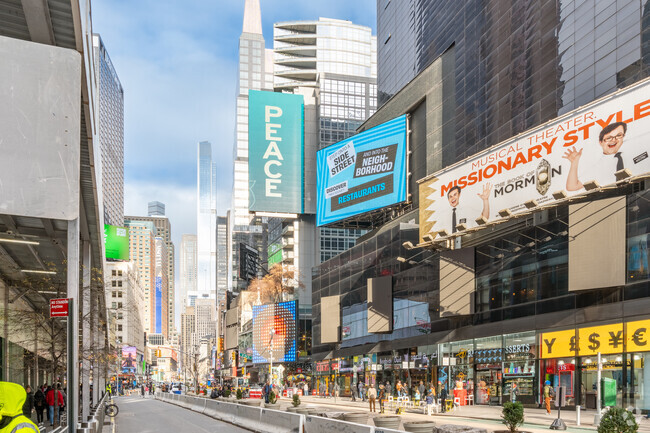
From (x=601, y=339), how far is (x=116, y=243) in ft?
368

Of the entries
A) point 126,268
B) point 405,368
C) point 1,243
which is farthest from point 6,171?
point 126,268

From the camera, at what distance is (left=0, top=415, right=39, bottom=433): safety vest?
5443 mm

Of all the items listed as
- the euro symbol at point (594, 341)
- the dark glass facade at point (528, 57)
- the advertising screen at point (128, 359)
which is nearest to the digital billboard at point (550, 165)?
the dark glass facade at point (528, 57)

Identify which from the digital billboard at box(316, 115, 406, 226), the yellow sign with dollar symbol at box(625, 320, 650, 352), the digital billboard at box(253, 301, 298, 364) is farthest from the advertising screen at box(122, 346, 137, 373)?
the yellow sign with dollar symbol at box(625, 320, 650, 352)

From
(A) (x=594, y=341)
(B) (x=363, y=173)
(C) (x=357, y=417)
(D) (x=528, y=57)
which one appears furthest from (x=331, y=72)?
(C) (x=357, y=417)

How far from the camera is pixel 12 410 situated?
18.4 feet

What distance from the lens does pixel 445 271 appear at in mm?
43156

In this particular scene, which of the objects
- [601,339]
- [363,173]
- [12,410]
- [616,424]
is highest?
[363,173]

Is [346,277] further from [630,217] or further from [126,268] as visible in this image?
[126,268]

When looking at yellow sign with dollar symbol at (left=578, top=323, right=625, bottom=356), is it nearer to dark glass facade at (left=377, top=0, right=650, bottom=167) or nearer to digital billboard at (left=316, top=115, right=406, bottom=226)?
dark glass facade at (left=377, top=0, right=650, bottom=167)

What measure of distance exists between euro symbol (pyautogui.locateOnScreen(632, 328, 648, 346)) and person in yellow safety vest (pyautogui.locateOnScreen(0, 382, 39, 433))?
2773 centimetres

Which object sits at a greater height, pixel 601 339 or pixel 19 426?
pixel 19 426

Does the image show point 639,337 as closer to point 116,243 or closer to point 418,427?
point 418,427

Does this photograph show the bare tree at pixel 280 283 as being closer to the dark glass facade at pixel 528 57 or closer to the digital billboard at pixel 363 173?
the digital billboard at pixel 363 173
